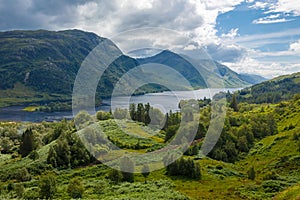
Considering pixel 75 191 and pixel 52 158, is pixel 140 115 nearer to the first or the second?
pixel 52 158

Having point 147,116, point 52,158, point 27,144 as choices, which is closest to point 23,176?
point 52,158

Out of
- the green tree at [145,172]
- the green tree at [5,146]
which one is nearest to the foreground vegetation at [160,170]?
the green tree at [145,172]

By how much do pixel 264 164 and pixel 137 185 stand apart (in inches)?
1661

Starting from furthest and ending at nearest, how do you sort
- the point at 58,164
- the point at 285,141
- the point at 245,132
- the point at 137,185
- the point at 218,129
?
the point at 245,132, the point at 218,129, the point at 285,141, the point at 58,164, the point at 137,185

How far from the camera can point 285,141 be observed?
97688 millimetres

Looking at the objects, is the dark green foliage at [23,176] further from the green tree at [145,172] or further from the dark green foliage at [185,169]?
the dark green foliage at [185,169]

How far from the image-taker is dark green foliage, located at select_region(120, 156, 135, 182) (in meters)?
67.1

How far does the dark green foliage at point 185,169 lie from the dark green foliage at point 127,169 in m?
9.61

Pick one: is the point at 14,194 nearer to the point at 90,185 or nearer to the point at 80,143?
the point at 90,185

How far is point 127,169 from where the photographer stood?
68125 millimetres

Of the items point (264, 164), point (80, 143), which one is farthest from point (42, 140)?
point (264, 164)

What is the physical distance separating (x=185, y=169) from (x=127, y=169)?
13882 mm

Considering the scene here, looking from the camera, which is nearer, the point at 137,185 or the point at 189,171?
the point at 137,185

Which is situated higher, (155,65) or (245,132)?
(155,65)
